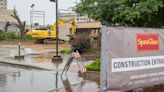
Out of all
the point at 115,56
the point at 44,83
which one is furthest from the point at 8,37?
the point at 115,56

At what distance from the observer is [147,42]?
10000 millimetres

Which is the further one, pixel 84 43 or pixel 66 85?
pixel 84 43

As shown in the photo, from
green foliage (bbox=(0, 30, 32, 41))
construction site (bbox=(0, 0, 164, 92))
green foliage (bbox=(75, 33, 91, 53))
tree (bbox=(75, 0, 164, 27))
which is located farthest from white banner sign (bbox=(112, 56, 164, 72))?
green foliage (bbox=(0, 30, 32, 41))

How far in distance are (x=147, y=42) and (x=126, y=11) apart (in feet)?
11.5

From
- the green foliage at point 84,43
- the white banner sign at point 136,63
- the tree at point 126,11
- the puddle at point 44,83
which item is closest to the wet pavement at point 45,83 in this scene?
the puddle at point 44,83

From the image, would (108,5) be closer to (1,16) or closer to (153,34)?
(153,34)

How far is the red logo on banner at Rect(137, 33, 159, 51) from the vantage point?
9.77 metres

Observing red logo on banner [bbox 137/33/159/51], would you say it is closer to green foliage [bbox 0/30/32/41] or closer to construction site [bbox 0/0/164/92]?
construction site [bbox 0/0/164/92]

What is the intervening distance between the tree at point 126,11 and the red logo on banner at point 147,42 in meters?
2.81

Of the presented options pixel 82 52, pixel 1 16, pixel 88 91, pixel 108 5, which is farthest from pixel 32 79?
pixel 1 16

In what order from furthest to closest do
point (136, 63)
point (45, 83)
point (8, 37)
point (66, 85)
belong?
point (8, 37)
point (45, 83)
point (66, 85)
point (136, 63)

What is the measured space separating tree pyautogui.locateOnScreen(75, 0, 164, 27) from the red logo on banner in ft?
9.23

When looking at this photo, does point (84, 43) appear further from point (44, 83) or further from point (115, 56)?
point (115, 56)

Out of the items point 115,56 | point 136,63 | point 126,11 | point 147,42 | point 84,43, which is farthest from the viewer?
point 84,43
